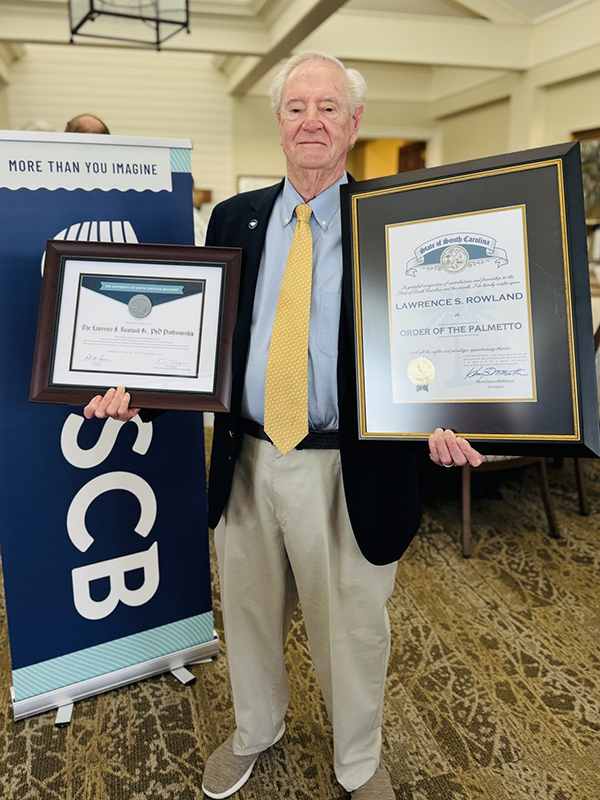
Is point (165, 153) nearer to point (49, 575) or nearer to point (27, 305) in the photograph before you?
point (27, 305)

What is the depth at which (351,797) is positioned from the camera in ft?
5.54

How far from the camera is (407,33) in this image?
6145 mm

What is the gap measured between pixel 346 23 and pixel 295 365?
19.3 feet

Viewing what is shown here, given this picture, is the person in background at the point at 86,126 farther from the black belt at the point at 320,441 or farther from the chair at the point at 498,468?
the chair at the point at 498,468

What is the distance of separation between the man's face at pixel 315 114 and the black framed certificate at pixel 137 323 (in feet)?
0.89

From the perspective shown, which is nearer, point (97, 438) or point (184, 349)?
point (184, 349)

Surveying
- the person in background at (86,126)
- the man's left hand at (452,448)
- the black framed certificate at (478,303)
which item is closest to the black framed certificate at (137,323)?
the black framed certificate at (478,303)

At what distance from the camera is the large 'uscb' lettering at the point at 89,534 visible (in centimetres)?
195

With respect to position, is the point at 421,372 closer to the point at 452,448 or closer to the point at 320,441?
the point at 452,448

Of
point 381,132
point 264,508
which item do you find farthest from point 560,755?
point 381,132

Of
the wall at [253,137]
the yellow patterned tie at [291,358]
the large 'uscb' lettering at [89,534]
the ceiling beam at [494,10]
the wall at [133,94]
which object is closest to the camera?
the yellow patterned tie at [291,358]

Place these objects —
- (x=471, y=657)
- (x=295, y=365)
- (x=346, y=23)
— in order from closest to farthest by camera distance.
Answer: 1. (x=295, y=365)
2. (x=471, y=657)
3. (x=346, y=23)

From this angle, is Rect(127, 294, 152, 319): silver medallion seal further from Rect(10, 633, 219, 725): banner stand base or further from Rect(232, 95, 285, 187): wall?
Rect(232, 95, 285, 187): wall
